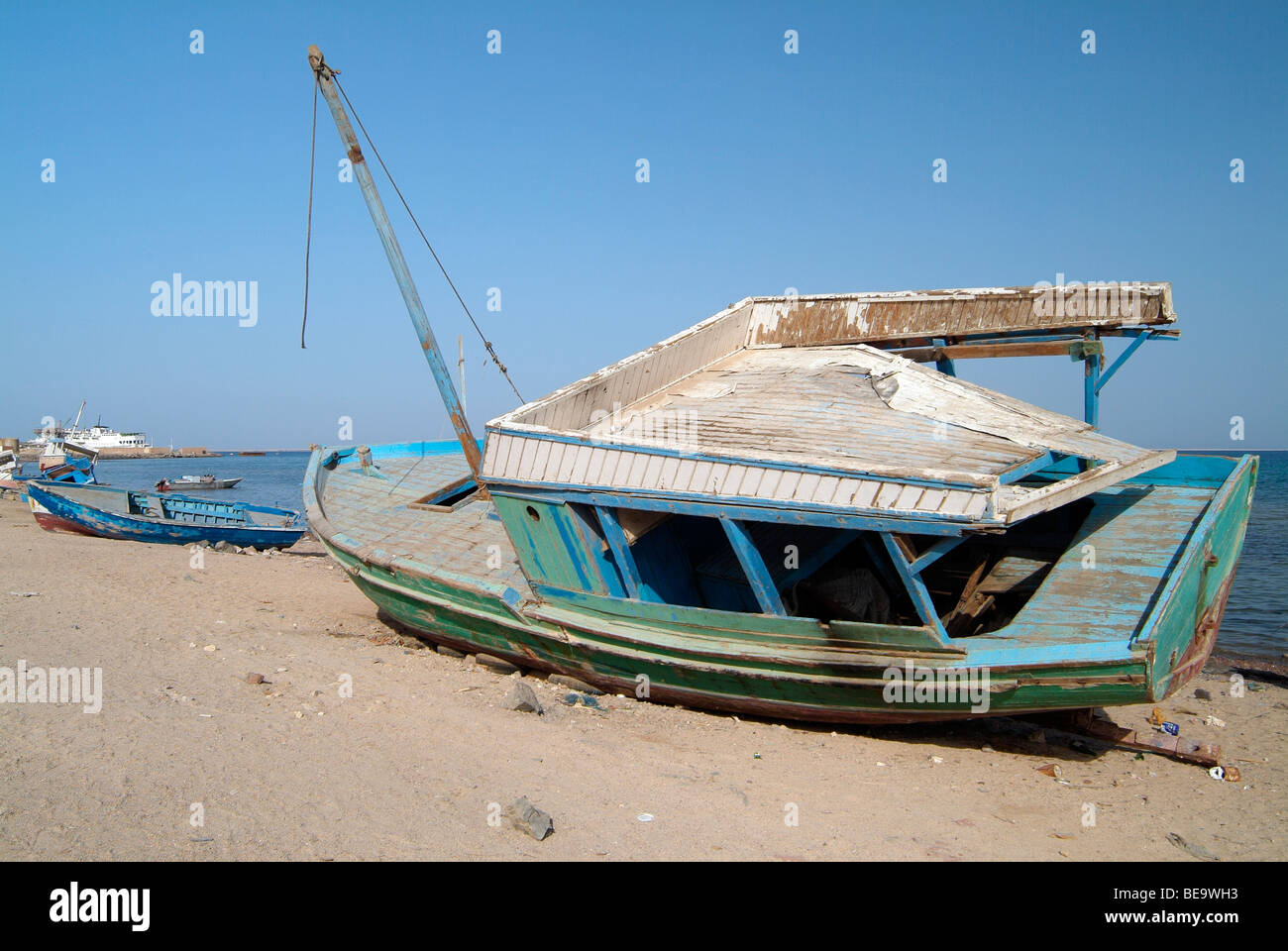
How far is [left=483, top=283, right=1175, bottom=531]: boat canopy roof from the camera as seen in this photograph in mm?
5895

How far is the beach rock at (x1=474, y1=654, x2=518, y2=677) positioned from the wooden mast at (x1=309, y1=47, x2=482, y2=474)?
350 centimetres

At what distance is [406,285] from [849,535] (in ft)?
27.0

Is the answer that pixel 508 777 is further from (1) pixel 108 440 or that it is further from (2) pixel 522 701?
(1) pixel 108 440

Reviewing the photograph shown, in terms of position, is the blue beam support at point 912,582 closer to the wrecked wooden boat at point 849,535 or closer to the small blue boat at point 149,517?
the wrecked wooden boat at point 849,535

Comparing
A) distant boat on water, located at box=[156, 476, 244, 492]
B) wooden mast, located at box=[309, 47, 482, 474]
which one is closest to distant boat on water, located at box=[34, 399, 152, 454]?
distant boat on water, located at box=[156, 476, 244, 492]

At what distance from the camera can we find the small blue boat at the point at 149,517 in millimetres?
21234

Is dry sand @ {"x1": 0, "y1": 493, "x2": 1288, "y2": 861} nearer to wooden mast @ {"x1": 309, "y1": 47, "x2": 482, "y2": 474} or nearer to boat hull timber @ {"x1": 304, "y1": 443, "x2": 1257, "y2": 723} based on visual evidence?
boat hull timber @ {"x1": 304, "y1": 443, "x2": 1257, "y2": 723}

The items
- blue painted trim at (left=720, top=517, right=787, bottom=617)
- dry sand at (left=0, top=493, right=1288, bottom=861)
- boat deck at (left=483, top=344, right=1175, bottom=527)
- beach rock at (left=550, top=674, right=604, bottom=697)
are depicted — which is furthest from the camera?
beach rock at (left=550, top=674, right=604, bottom=697)

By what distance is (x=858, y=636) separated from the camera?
630 centimetres

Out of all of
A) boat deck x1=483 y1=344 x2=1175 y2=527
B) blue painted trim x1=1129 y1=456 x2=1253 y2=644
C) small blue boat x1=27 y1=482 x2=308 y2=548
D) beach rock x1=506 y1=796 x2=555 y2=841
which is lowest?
small blue boat x1=27 y1=482 x2=308 y2=548

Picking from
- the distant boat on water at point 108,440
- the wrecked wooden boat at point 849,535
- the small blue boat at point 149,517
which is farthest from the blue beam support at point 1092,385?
the distant boat on water at point 108,440

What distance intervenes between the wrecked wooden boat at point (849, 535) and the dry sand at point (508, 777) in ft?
2.13
